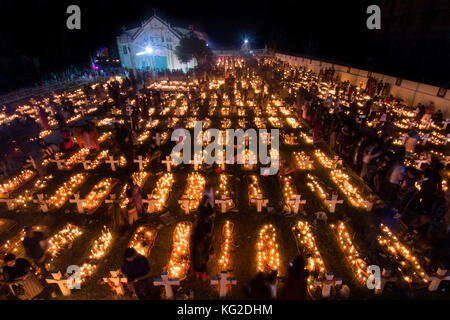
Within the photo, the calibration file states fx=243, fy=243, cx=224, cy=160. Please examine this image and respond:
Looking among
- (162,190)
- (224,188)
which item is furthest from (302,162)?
(162,190)

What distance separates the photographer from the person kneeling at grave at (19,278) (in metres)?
4.88

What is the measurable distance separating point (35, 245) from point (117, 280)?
2.16 metres

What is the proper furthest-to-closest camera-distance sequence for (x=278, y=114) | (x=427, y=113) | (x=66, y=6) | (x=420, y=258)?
(x=66, y=6) → (x=278, y=114) → (x=427, y=113) → (x=420, y=258)

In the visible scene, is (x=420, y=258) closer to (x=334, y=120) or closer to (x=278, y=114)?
(x=334, y=120)

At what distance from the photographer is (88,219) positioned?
25.0 ft

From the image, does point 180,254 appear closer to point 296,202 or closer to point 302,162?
point 296,202

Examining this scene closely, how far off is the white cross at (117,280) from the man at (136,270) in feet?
0.99

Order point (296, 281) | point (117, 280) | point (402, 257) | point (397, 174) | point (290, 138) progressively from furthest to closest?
1. point (290, 138)
2. point (397, 174)
3. point (402, 257)
4. point (117, 280)
5. point (296, 281)

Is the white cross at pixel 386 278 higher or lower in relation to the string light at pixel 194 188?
lower

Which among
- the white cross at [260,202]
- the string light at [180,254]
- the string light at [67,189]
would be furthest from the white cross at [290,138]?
the string light at [67,189]

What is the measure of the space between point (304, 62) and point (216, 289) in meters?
46.7

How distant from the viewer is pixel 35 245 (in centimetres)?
548

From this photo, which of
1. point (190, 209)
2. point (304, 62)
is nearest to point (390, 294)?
point (190, 209)

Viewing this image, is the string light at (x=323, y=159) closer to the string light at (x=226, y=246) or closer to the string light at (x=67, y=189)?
the string light at (x=226, y=246)
